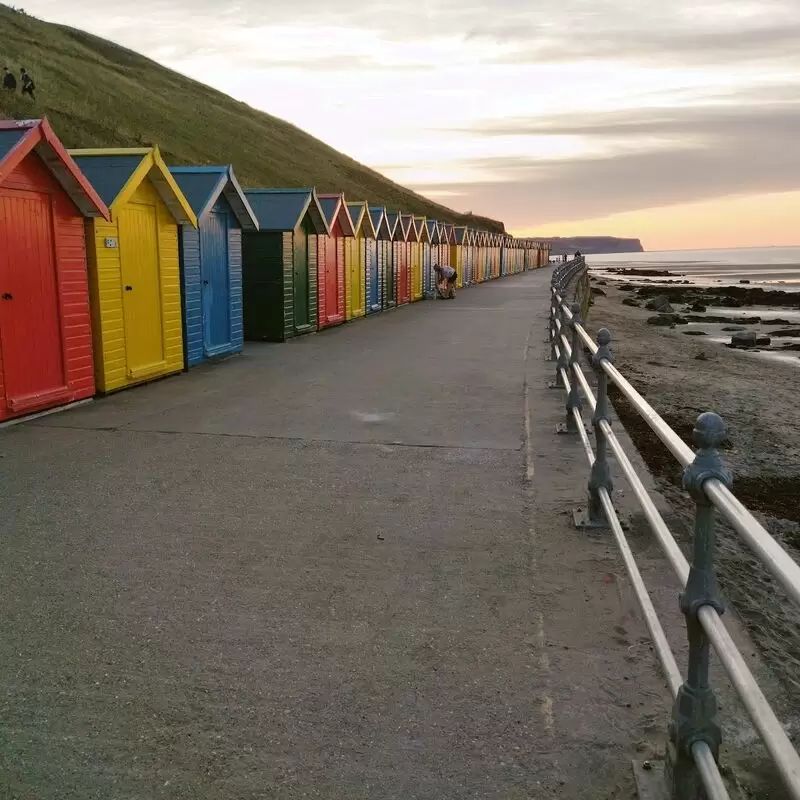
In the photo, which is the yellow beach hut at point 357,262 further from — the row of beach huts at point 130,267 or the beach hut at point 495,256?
the beach hut at point 495,256

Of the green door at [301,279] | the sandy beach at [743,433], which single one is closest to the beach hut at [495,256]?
the sandy beach at [743,433]

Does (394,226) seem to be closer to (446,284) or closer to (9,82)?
(446,284)

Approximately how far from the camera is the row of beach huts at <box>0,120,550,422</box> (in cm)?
827

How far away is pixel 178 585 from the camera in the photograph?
437 cm

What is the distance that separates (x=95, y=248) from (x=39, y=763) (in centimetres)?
757

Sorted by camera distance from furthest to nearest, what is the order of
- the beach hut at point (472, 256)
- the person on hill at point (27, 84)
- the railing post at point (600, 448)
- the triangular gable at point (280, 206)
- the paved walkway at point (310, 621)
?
the person on hill at point (27, 84) < the beach hut at point (472, 256) < the triangular gable at point (280, 206) < the railing post at point (600, 448) < the paved walkway at point (310, 621)

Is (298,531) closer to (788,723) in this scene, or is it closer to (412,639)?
(412,639)

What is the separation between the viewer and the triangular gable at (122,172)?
10000mm

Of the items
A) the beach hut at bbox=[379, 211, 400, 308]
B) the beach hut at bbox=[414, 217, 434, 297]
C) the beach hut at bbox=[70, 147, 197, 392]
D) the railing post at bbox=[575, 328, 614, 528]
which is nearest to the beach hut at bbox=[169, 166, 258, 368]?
the beach hut at bbox=[70, 147, 197, 392]

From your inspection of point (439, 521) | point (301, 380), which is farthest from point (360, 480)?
point (301, 380)

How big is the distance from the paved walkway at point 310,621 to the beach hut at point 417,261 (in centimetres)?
2156

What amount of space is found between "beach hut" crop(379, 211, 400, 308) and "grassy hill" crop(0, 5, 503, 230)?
96.3 ft

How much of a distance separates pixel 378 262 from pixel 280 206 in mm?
7718

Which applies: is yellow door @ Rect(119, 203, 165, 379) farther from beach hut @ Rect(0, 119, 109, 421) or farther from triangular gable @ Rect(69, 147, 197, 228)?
beach hut @ Rect(0, 119, 109, 421)
